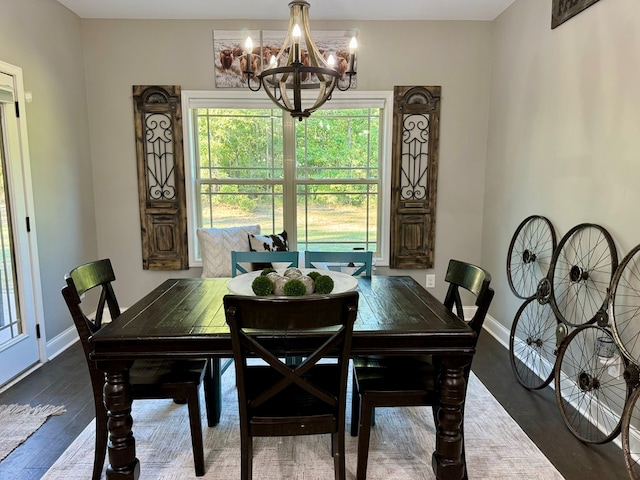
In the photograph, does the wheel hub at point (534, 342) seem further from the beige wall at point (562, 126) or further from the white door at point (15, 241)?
the white door at point (15, 241)

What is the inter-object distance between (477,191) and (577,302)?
1590mm

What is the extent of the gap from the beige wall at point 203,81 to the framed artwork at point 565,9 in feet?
3.17

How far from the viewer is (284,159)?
149 inches

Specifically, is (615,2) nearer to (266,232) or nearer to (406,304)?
(406,304)

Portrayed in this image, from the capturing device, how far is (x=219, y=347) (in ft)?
5.16

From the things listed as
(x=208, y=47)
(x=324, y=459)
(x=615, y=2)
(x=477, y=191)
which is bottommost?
(x=324, y=459)

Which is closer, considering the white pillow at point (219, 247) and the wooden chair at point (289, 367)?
the wooden chair at point (289, 367)

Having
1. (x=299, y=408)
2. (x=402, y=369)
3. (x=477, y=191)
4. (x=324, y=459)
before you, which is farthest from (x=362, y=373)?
(x=477, y=191)

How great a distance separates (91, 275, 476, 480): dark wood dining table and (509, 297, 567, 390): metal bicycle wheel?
1.12 metres

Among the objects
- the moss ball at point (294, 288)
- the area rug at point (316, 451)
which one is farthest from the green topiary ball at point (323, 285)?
the area rug at point (316, 451)

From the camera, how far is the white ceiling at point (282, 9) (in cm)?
320

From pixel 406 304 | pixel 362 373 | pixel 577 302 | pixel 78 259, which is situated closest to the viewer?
pixel 362 373

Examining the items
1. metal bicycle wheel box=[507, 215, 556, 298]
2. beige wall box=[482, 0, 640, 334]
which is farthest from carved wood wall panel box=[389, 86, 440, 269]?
metal bicycle wheel box=[507, 215, 556, 298]

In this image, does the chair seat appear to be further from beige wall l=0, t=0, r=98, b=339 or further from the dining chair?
beige wall l=0, t=0, r=98, b=339
